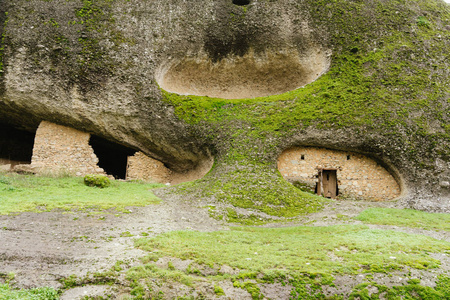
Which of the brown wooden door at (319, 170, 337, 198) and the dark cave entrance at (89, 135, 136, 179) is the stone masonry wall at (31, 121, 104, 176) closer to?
the dark cave entrance at (89, 135, 136, 179)

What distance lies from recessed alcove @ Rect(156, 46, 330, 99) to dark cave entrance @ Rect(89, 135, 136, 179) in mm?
3708

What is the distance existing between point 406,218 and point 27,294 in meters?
9.52

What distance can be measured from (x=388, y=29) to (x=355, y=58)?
85.2 inches

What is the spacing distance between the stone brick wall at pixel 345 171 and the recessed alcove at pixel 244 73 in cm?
409

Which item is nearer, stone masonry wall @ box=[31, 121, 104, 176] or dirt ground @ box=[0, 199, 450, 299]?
dirt ground @ box=[0, 199, 450, 299]

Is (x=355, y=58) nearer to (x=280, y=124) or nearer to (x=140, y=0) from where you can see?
(x=280, y=124)

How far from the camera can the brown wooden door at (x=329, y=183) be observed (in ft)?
45.0

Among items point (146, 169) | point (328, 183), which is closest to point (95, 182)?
point (146, 169)

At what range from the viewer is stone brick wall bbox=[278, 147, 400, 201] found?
13.1m

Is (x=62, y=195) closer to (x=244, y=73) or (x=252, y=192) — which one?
(x=252, y=192)

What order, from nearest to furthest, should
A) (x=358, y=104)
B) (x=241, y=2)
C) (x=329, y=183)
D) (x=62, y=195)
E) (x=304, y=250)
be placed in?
(x=304, y=250) → (x=62, y=195) → (x=358, y=104) → (x=329, y=183) → (x=241, y=2)

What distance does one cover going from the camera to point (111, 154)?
57.2ft

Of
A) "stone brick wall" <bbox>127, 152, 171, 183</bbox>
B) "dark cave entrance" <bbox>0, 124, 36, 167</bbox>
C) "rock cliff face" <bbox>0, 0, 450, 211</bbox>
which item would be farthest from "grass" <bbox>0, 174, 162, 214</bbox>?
"dark cave entrance" <bbox>0, 124, 36, 167</bbox>

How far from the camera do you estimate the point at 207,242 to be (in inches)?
244
